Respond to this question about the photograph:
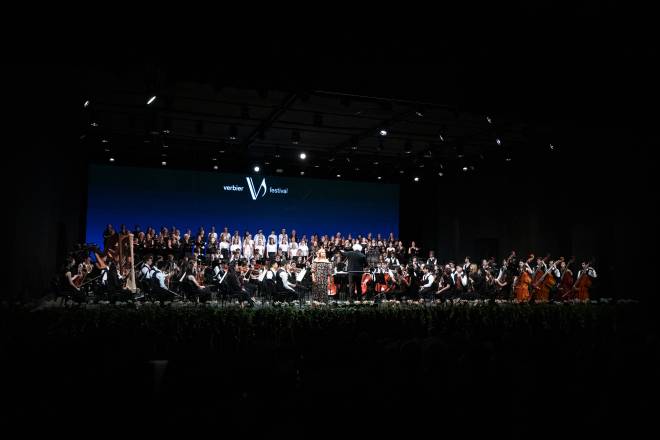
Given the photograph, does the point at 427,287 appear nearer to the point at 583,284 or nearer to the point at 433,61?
the point at 583,284

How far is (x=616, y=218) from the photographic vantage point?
15.1m

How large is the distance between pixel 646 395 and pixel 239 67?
4030 mm

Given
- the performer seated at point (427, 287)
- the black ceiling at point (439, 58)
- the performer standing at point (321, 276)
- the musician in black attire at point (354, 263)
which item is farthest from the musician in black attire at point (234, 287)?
the black ceiling at point (439, 58)

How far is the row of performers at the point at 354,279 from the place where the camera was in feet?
40.8

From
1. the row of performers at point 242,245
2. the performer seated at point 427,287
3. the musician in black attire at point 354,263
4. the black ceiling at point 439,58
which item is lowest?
the performer seated at point 427,287

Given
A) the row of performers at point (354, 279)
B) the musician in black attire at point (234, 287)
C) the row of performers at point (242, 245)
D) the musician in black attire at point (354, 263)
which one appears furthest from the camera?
the row of performers at point (242, 245)

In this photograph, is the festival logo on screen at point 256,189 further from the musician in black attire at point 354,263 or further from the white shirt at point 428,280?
the white shirt at point 428,280

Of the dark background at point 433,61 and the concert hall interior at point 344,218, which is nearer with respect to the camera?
the concert hall interior at point 344,218

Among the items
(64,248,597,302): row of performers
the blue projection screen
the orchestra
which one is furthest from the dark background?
the blue projection screen

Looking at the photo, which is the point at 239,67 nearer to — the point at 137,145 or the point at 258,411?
the point at 258,411

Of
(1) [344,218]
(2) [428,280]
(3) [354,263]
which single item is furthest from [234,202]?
(2) [428,280]

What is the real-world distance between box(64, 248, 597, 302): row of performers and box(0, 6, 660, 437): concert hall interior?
75 millimetres

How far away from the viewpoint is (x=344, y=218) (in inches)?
905

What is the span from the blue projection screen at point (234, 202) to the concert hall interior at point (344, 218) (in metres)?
0.08
